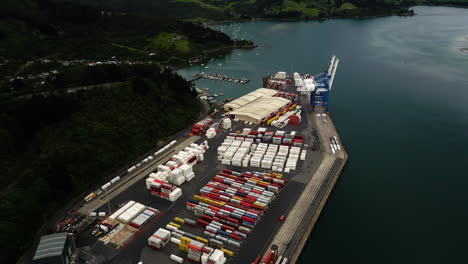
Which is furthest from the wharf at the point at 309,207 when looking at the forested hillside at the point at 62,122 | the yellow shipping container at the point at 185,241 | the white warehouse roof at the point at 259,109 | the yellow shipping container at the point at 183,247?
the forested hillside at the point at 62,122

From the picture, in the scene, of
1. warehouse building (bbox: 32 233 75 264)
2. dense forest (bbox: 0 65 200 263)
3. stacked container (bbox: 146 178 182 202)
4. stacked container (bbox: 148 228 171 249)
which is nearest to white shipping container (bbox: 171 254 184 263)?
stacked container (bbox: 148 228 171 249)

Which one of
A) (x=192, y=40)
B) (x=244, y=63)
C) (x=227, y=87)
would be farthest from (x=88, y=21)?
(x=227, y=87)

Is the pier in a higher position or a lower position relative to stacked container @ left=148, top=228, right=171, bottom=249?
higher

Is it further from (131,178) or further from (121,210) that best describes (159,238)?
(131,178)

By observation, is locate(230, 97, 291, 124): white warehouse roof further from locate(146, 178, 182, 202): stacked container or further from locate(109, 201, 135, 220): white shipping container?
locate(109, 201, 135, 220): white shipping container

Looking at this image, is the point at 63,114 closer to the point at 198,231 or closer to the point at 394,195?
the point at 198,231

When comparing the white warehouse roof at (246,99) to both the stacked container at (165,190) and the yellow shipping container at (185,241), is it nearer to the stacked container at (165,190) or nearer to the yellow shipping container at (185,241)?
the stacked container at (165,190)
